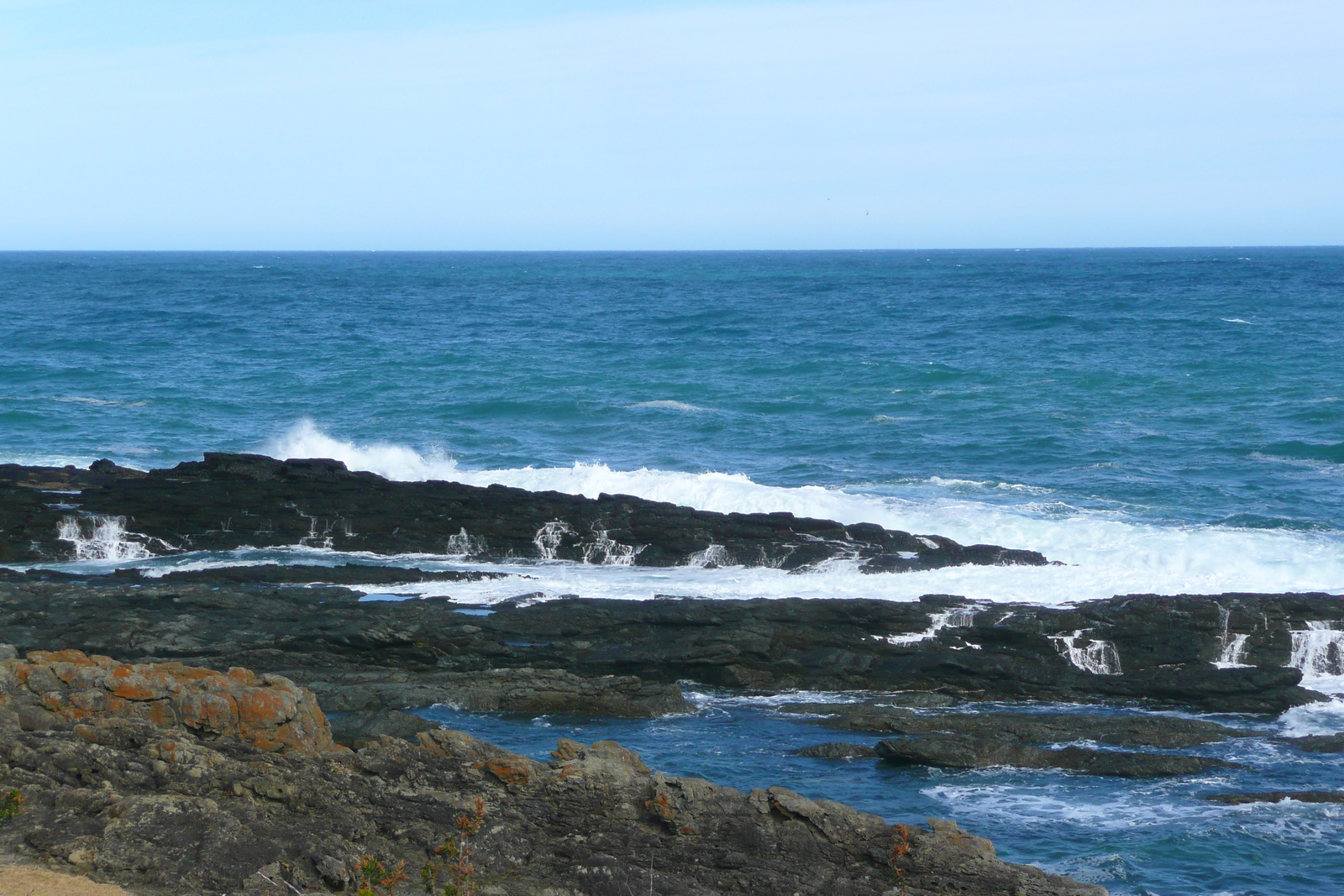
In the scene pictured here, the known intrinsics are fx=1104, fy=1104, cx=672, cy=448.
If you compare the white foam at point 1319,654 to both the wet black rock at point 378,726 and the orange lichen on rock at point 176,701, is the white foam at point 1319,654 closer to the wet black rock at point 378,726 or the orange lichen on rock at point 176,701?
the wet black rock at point 378,726

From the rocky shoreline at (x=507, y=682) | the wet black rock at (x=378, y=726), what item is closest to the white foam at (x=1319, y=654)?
the rocky shoreline at (x=507, y=682)

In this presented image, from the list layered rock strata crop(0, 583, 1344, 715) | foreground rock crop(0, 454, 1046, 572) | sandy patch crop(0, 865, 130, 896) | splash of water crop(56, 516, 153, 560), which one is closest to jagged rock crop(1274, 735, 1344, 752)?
layered rock strata crop(0, 583, 1344, 715)

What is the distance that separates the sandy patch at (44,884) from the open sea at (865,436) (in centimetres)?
564

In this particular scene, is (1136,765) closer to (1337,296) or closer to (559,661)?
(559,661)

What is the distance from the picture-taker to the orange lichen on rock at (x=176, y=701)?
405 inches

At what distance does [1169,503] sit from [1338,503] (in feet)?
12.5

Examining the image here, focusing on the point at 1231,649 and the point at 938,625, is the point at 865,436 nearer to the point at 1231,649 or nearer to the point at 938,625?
the point at 938,625

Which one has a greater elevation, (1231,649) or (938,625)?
(938,625)

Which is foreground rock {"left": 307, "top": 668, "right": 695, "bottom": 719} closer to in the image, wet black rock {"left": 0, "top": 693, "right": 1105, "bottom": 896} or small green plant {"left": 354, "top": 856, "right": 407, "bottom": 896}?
wet black rock {"left": 0, "top": 693, "right": 1105, "bottom": 896}

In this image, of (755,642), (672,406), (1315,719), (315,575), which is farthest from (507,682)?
(672,406)

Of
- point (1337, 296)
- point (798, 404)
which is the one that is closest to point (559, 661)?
point (798, 404)

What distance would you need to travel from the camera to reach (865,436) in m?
36.3

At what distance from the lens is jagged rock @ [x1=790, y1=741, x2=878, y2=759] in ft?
43.0

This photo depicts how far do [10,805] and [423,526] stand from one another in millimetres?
13625
